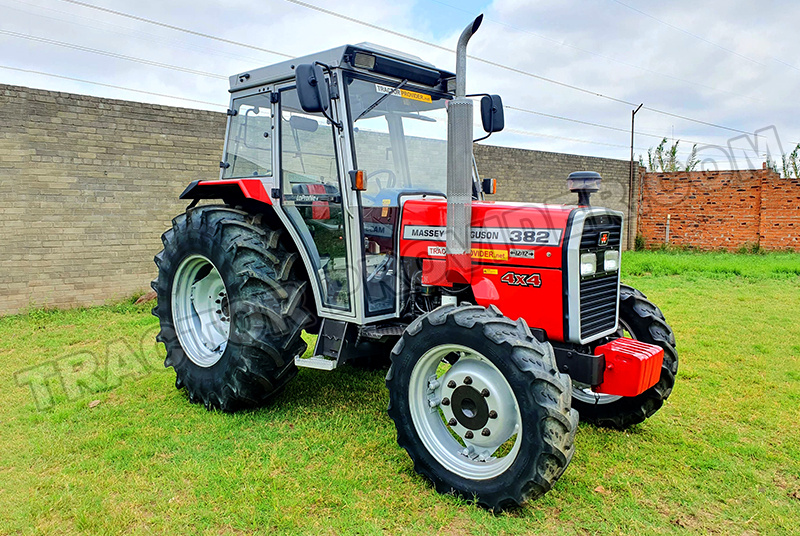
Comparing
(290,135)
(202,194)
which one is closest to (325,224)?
(290,135)

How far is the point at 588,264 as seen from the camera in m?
3.02

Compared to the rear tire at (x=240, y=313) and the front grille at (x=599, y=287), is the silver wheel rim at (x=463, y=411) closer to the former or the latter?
the front grille at (x=599, y=287)

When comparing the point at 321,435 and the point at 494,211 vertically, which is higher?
the point at 494,211

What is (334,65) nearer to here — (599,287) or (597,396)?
(599,287)

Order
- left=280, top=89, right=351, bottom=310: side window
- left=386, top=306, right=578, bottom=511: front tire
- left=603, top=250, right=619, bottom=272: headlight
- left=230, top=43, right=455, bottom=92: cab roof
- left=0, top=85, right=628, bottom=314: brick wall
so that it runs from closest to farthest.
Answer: left=386, top=306, right=578, bottom=511: front tire
left=603, top=250, right=619, bottom=272: headlight
left=230, top=43, right=455, bottom=92: cab roof
left=280, top=89, right=351, bottom=310: side window
left=0, top=85, right=628, bottom=314: brick wall

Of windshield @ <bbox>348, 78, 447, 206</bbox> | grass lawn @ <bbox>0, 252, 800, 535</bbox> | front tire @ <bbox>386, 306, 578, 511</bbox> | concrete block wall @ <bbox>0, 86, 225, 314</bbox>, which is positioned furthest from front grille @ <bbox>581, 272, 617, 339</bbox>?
concrete block wall @ <bbox>0, 86, 225, 314</bbox>

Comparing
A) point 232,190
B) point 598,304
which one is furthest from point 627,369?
point 232,190

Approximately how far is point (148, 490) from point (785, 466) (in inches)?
144

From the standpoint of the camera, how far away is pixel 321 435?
354 centimetres

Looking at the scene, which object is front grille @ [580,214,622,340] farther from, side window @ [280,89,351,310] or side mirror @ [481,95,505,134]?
side window @ [280,89,351,310]

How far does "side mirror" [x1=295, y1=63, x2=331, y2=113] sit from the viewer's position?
301cm

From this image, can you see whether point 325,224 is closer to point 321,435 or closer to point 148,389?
point 321,435

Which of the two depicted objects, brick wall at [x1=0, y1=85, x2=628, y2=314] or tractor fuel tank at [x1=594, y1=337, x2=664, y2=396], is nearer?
tractor fuel tank at [x1=594, y1=337, x2=664, y2=396]

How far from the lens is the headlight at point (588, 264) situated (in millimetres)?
A: 2971
